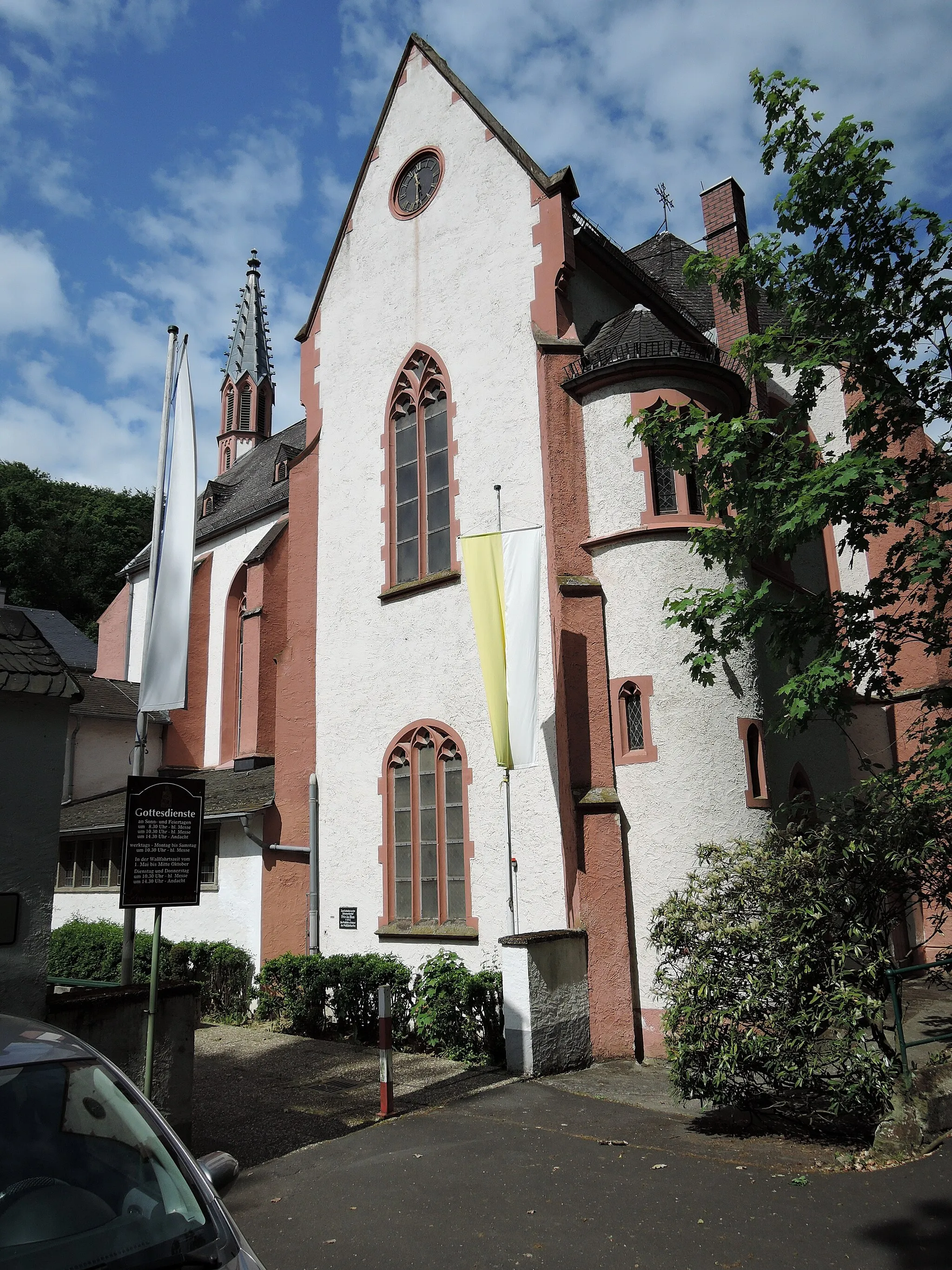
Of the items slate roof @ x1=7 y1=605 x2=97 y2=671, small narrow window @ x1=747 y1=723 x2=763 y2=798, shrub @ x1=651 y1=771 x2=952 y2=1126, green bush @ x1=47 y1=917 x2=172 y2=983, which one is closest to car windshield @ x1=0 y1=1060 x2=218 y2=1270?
shrub @ x1=651 y1=771 x2=952 y2=1126

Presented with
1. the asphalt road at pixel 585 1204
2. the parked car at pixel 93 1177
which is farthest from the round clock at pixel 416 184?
the parked car at pixel 93 1177

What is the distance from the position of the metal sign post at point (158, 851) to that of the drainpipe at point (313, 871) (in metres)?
7.29

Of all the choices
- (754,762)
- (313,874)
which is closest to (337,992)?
(313,874)

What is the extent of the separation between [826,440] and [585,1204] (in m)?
6.47

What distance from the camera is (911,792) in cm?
828

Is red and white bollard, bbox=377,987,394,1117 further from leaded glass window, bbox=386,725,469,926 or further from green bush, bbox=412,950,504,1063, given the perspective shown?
leaded glass window, bbox=386,725,469,926

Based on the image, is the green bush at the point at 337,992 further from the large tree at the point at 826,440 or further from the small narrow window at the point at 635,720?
the large tree at the point at 826,440

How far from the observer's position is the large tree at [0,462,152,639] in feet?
179

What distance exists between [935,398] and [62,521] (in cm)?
5668

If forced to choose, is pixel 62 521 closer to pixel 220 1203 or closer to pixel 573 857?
pixel 573 857

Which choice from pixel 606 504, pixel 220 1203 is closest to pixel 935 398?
pixel 606 504

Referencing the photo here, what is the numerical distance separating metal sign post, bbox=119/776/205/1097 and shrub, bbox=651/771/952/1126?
13.0 feet

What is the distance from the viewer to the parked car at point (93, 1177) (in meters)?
2.75

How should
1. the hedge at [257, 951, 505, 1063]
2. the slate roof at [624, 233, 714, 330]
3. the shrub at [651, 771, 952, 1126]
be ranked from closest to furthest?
the shrub at [651, 771, 952, 1126], the hedge at [257, 951, 505, 1063], the slate roof at [624, 233, 714, 330]
